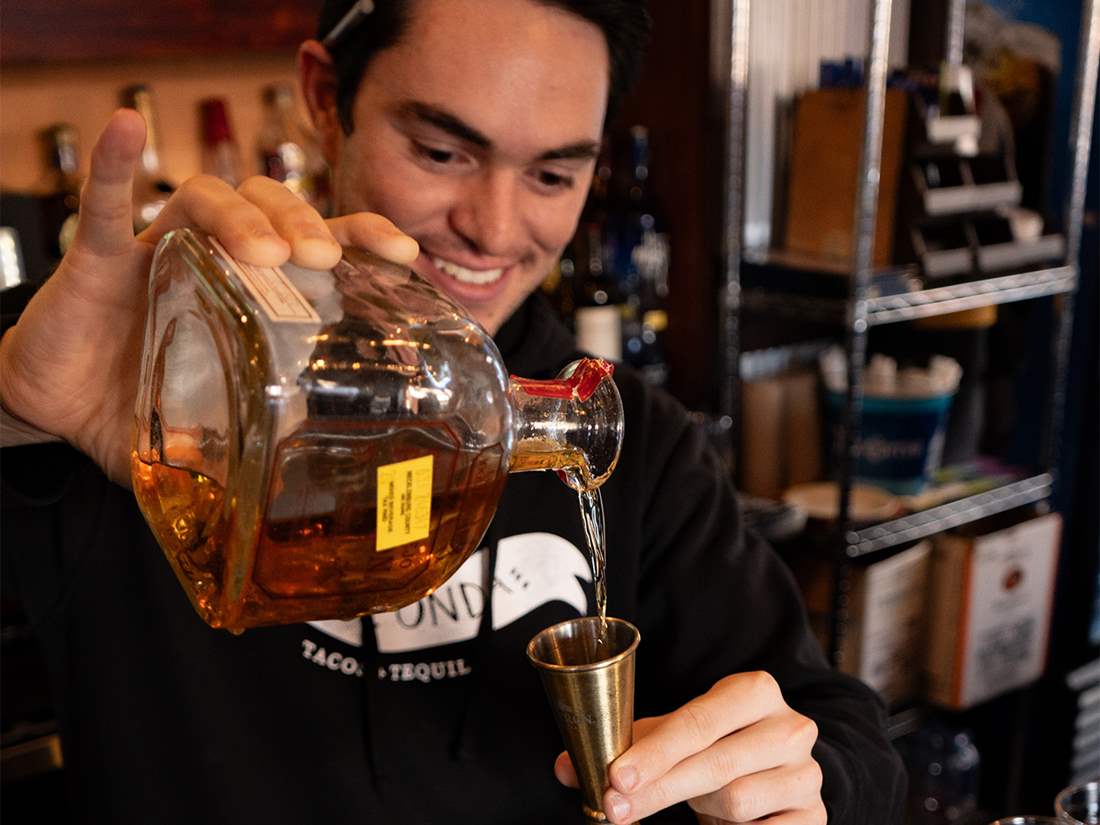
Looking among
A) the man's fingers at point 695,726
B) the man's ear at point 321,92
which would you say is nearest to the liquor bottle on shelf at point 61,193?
the man's ear at point 321,92

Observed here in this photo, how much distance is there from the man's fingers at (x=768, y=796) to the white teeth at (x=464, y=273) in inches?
22.1

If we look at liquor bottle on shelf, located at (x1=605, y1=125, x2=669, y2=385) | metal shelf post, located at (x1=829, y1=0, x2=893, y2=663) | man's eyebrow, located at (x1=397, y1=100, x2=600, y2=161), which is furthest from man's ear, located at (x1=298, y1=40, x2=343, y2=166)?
metal shelf post, located at (x1=829, y1=0, x2=893, y2=663)

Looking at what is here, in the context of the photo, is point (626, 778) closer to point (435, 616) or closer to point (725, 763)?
point (725, 763)

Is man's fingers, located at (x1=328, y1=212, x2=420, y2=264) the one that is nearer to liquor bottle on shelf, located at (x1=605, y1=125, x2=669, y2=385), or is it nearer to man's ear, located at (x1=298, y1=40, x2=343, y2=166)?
man's ear, located at (x1=298, y1=40, x2=343, y2=166)

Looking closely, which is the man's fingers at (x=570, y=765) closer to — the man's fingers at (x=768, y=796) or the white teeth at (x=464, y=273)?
the man's fingers at (x=768, y=796)

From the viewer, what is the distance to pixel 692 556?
3.97ft

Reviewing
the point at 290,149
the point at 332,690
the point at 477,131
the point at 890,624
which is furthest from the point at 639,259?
the point at 332,690

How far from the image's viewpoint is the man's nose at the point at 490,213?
1.08 meters

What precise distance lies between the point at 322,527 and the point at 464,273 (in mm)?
538

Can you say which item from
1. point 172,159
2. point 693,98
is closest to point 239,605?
point 172,159

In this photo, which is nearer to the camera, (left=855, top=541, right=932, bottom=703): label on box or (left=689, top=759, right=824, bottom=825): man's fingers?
(left=689, top=759, right=824, bottom=825): man's fingers

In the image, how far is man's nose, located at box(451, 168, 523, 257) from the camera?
108 cm

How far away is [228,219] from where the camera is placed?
26.8 inches

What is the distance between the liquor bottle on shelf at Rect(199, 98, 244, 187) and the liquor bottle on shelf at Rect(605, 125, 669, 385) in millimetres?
729
